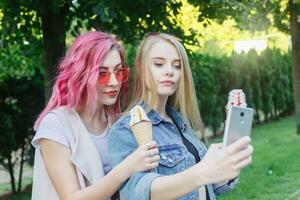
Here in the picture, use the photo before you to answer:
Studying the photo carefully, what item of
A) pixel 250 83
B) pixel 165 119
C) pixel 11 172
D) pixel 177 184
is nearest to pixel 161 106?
pixel 165 119

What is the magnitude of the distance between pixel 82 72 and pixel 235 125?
0.91 m

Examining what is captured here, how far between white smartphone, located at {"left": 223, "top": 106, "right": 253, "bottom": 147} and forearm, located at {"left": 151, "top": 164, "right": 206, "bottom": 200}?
12 cm

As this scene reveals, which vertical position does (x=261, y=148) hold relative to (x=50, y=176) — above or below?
below

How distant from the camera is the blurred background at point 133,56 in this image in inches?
218

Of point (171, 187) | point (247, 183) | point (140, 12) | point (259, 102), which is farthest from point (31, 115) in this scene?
point (259, 102)

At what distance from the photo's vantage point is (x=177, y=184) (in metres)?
1.69

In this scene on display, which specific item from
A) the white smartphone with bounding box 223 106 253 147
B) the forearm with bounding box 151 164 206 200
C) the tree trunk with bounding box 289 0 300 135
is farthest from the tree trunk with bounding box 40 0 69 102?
the tree trunk with bounding box 289 0 300 135

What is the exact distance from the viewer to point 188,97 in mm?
2324

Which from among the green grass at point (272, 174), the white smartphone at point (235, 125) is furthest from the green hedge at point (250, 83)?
the white smartphone at point (235, 125)

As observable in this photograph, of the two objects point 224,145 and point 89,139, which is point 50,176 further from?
point 224,145

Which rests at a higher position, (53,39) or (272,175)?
(53,39)

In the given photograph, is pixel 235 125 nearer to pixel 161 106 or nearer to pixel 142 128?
pixel 142 128

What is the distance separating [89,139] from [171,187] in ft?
2.25

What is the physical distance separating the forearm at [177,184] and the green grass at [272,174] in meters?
5.36
